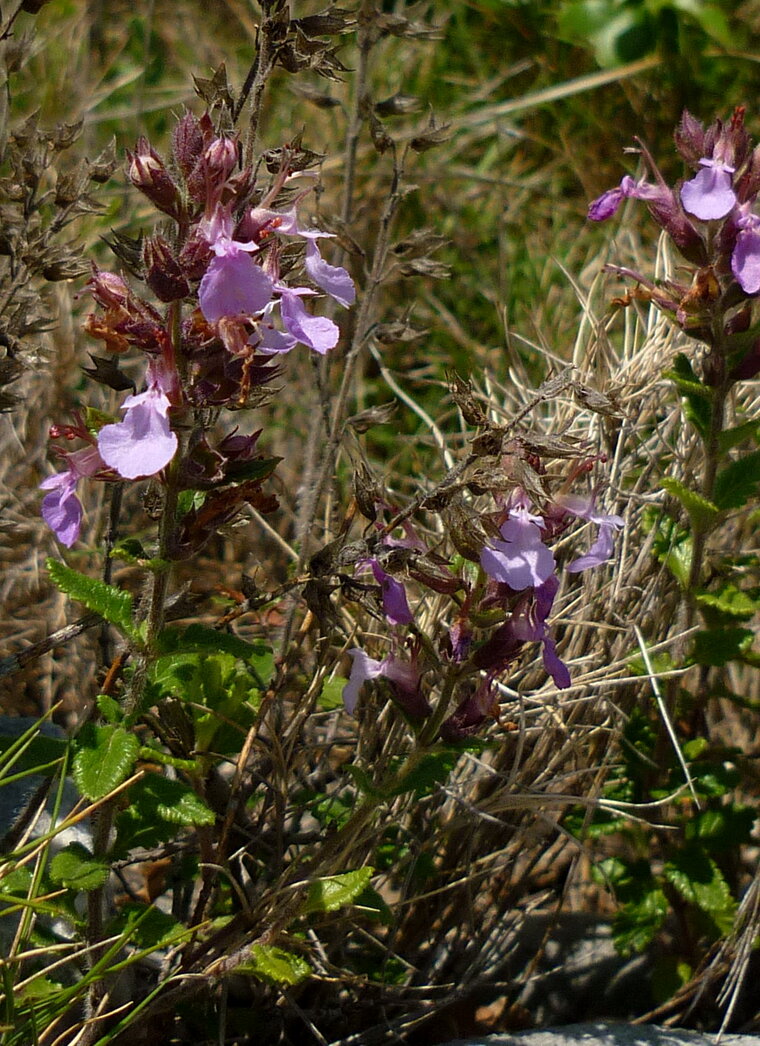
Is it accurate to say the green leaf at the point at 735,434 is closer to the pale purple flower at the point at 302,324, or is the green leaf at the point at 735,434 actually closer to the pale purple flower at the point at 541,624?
the pale purple flower at the point at 541,624

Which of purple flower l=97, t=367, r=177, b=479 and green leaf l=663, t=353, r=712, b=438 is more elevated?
purple flower l=97, t=367, r=177, b=479

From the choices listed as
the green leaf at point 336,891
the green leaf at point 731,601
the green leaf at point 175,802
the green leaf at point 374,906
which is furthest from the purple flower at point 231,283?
the green leaf at point 731,601

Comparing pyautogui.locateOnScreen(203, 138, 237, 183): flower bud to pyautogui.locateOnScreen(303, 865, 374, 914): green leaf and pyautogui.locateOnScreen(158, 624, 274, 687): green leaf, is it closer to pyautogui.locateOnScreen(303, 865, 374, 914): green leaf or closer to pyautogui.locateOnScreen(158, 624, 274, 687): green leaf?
pyautogui.locateOnScreen(158, 624, 274, 687): green leaf

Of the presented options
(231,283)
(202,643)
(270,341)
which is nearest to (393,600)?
(202,643)

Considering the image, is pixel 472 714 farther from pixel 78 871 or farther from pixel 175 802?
pixel 78 871

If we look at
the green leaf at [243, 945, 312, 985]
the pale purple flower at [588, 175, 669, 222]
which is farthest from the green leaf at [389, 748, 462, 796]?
the pale purple flower at [588, 175, 669, 222]

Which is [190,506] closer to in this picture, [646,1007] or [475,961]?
[475,961]

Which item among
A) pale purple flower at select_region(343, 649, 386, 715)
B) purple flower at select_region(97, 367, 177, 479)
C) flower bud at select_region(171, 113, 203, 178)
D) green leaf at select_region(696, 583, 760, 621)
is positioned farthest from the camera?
green leaf at select_region(696, 583, 760, 621)
